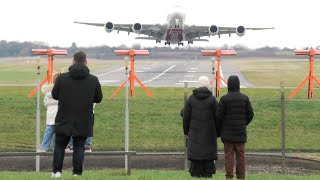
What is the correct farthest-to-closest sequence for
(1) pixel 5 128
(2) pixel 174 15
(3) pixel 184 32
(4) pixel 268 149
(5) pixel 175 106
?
(3) pixel 184 32
(2) pixel 174 15
(5) pixel 175 106
(1) pixel 5 128
(4) pixel 268 149

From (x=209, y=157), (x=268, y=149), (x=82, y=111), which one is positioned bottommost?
(x=268, y=149)

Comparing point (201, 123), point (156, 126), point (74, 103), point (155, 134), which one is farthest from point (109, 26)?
point (74, 103)

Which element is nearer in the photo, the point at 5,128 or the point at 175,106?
the point at 5,128

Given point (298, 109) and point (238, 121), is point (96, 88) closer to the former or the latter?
point (238, 121)

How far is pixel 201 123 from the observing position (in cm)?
879

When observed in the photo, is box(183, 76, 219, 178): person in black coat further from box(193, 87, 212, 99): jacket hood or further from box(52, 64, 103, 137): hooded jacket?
box(52, 64, 103, 137): hooded jacket

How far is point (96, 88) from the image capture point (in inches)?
335

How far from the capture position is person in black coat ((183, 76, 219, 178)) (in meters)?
8.75

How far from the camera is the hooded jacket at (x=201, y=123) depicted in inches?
345

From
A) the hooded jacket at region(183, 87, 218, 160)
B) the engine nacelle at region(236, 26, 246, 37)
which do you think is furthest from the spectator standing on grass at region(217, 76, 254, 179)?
the engine nacelle at region(236, 26, 246, 37)

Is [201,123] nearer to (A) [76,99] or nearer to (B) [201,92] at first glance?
(B) [201,92]

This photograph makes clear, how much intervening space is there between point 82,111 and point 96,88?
1.24 ft

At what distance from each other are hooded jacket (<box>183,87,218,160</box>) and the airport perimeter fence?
13.7 ft

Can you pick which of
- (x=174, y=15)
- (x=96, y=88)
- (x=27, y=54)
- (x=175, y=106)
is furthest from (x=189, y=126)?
(x=27, y=54)
